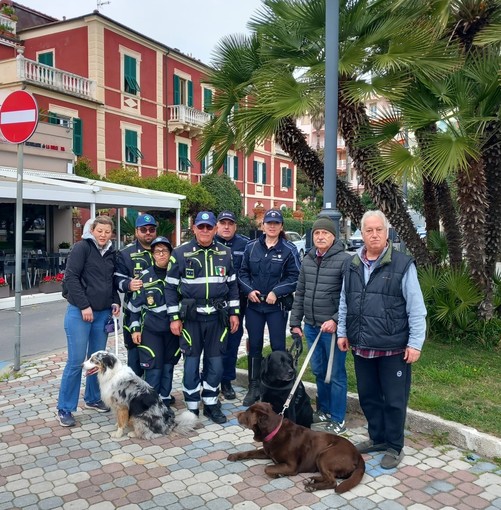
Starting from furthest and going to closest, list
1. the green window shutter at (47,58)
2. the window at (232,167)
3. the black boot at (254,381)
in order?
the window at (232,167), the green window shutter at (47,58), the black boot at (254,381)

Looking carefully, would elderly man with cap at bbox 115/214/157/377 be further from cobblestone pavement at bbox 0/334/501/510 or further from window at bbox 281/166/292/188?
window at bbox 281/166/292/188

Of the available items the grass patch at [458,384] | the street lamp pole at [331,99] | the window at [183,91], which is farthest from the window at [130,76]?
the grass patch at [458,384]

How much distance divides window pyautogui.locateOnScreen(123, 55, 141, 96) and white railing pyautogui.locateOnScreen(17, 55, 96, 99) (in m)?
2.40

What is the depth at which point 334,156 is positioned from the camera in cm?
546

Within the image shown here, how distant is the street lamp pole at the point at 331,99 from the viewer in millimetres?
5418

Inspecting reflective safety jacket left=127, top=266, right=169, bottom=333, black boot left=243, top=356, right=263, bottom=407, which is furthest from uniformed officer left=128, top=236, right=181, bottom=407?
black boot left=243, top=356, right=263, bottom=407

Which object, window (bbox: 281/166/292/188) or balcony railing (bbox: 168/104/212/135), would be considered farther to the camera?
window (bbox: 281/166/292/188)

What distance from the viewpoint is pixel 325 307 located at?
4.46 metres

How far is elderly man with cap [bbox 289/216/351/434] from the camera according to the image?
4438 mm

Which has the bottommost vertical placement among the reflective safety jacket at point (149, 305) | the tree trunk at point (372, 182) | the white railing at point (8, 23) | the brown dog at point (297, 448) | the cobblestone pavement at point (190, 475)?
the cobblestone pavement at point (190, 475)

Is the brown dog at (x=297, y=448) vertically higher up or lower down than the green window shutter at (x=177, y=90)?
lower down

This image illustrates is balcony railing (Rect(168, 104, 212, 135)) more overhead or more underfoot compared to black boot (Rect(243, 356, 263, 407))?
more overhead

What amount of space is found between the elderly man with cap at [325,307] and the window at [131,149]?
22.3 meters

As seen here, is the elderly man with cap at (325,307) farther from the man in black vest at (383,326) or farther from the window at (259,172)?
the window at (259,172)
